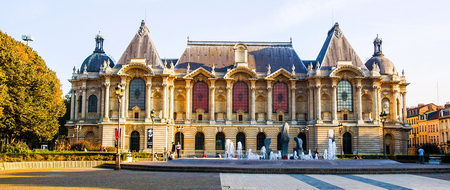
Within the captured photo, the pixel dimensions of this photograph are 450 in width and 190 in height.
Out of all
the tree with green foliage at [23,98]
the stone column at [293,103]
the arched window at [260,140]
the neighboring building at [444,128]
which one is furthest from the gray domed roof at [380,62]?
the tree with green foliage at [23,98]

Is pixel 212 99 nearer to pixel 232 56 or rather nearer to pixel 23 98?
pixel 232 56

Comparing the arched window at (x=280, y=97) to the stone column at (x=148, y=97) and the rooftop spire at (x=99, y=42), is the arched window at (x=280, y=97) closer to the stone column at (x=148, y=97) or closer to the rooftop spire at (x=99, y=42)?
the stone column at (x=148, y=97)

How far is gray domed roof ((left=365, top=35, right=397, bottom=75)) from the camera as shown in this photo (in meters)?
66.7

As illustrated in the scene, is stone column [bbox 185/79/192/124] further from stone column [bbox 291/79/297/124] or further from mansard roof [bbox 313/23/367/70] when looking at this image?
mansard roof [bbox 313/23/367/70]

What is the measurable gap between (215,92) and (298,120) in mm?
11871

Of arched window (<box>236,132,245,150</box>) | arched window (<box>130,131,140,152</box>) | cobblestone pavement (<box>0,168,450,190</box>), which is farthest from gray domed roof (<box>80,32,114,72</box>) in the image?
cobblestone pavement (<box>0,168,450,190</box>)

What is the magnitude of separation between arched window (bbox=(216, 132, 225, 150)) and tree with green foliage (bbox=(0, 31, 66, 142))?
70.5ft

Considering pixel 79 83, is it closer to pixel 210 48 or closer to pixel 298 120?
pixel 210 48

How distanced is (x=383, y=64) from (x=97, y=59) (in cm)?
4101

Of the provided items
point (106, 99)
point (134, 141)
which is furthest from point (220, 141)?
point (106, 99)

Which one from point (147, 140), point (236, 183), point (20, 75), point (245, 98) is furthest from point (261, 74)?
point (236, 183)

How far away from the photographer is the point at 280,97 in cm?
6400

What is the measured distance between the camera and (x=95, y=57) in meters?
68.0

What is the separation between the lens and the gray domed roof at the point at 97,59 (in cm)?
6694
